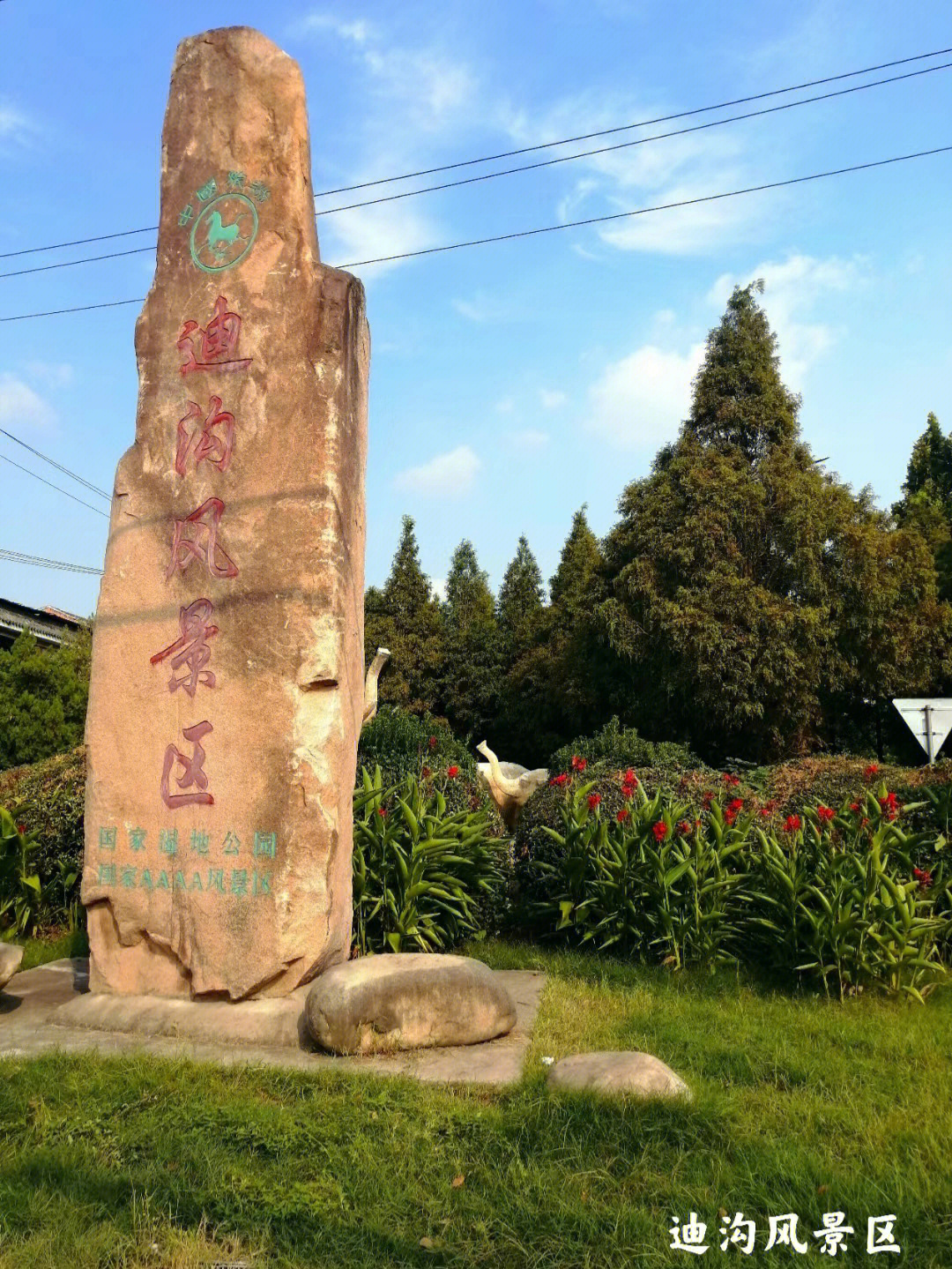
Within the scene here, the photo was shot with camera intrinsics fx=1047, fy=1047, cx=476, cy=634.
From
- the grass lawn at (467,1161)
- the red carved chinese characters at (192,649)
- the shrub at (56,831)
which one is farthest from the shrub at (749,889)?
the shrub at (56,831)

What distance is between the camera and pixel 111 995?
500cm

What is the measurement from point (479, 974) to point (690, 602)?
10923 mm

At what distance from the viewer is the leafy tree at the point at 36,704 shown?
41.7 feet

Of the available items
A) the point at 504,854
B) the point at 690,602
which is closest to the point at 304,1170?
the point at 504,854

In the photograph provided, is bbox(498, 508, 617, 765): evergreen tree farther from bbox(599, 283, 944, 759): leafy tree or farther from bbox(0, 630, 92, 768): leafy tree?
bbox(0, 630, 92, 768): leafy tree

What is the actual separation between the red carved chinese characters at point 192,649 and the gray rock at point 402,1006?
155 cm

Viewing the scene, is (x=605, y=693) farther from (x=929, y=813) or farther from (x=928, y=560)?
(x=929, y=813)

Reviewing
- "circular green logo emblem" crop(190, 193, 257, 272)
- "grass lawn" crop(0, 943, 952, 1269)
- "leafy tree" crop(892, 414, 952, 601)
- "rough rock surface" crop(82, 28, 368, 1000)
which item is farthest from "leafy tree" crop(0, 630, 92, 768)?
"leafy tree" crop(892, 414, 952, 601)

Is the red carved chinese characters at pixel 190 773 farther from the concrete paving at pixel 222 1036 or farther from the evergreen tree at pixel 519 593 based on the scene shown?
the evergreen tree at pixel 519 593

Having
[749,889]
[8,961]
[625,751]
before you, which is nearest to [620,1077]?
[749,889]

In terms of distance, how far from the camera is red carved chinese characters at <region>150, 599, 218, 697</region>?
16.6ft

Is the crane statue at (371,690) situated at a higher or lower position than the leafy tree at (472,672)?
lower

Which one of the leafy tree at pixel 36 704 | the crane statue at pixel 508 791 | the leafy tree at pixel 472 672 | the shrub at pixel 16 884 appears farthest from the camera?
the leafy tree at pixel 472 672

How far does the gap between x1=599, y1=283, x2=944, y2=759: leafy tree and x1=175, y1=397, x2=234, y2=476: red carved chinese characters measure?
10.2 meters
